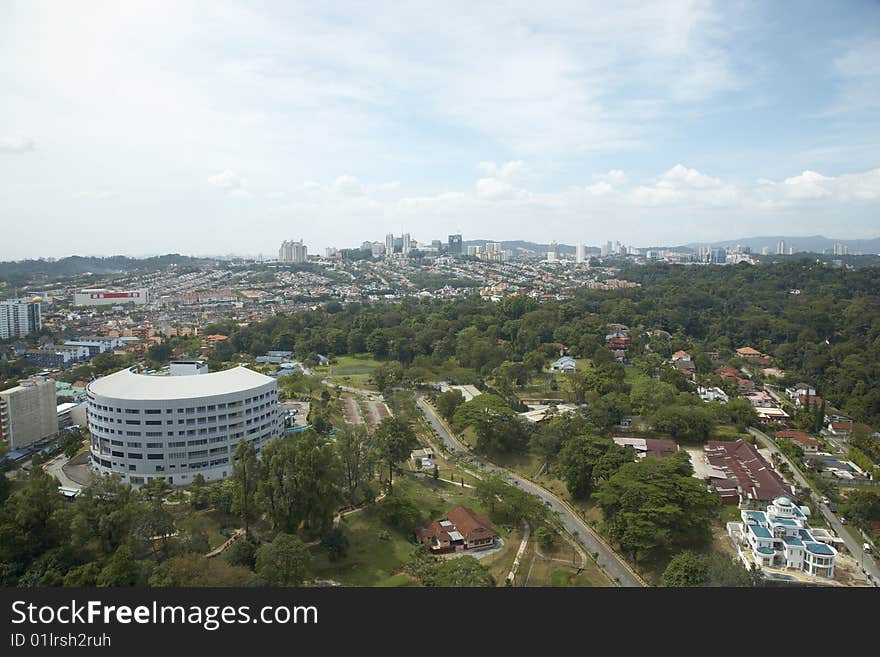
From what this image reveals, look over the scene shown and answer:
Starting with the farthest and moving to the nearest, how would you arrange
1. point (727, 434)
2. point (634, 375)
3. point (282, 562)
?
point (634, 375)
point (727, 434)
point (282, 562)

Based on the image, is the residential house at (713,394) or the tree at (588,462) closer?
the tree at (588,462)

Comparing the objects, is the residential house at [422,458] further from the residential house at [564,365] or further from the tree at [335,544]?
the residential house at [564,365]

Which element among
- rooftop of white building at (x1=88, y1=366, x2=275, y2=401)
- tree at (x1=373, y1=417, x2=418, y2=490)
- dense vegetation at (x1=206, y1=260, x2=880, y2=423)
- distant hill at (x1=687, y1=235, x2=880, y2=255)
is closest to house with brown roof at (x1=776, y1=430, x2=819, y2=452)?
dense vegetation at (x1=206, y1=260, x2=880, y2=423)

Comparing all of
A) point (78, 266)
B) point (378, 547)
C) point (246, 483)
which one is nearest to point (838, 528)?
point (378, 547)

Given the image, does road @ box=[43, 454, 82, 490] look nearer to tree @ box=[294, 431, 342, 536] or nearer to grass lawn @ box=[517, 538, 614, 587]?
tree @ box=[294, 431, 342, 536]

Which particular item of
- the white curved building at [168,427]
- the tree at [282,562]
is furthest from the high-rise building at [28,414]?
the tree at [282,562]

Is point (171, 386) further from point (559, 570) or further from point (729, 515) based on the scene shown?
point (729, 515)

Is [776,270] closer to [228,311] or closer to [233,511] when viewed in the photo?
[228,311]
